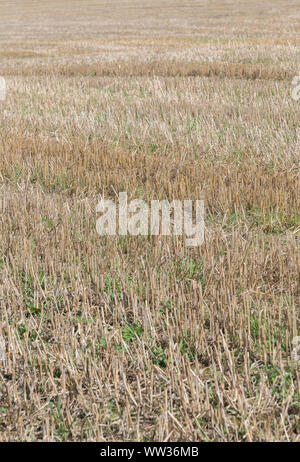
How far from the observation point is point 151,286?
348 cm

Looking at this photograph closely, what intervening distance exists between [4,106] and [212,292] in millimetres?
8295

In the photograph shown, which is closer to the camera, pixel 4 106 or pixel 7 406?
pixel 7 406

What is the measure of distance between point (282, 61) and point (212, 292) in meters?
13.0

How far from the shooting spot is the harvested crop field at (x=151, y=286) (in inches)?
98.7

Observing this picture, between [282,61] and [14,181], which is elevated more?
[282,61]

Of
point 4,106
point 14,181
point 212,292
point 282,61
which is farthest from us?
point 282,61

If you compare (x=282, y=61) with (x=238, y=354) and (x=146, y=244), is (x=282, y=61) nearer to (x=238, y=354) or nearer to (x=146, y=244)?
(x=146, y=244)

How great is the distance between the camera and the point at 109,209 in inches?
200

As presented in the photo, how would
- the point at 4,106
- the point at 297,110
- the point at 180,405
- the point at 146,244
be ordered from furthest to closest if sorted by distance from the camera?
the point at 4,106 < the point at 297,110 < the point at 146,244 < the point at 180,405

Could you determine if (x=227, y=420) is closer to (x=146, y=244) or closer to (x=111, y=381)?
(x=111, y=381)

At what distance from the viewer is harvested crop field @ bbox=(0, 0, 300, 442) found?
2.51m

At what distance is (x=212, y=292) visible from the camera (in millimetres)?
3396

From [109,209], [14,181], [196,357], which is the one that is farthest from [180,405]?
[14,181]

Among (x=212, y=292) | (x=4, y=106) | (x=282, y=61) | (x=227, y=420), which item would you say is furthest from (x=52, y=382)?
(x=282, y=61)
